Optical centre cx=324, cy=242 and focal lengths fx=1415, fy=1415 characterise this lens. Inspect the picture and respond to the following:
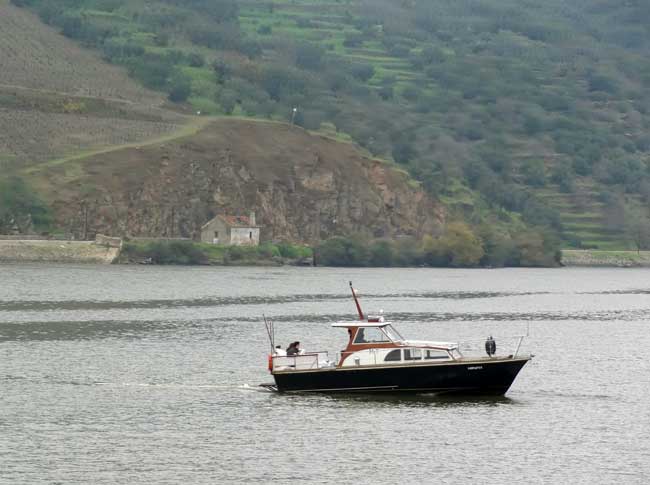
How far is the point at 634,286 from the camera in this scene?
169000 mm

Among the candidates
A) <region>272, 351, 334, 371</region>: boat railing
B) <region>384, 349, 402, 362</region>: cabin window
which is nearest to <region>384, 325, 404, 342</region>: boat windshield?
<region>384, 349, 402, 362</region>: cabin window

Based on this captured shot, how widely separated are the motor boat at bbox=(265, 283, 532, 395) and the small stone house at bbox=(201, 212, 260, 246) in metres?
125

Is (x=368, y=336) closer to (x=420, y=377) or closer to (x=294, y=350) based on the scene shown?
(x=420, y=377)

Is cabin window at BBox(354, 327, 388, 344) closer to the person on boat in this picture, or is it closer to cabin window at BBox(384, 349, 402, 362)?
cabin window at BBox(384, 349, 402, 362)

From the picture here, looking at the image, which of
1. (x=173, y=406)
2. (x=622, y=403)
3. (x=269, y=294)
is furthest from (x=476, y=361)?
(x=269, y=294)

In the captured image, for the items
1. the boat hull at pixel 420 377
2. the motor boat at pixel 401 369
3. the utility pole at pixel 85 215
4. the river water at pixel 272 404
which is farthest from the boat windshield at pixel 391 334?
the utility pole at pixel 85 215

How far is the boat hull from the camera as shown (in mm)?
62469

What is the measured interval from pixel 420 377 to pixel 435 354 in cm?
122

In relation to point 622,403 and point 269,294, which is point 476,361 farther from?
point 269,294

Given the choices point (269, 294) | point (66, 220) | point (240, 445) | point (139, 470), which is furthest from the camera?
point (66, 220)

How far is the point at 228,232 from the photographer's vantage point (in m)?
188

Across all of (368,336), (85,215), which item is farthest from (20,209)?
(368,336)

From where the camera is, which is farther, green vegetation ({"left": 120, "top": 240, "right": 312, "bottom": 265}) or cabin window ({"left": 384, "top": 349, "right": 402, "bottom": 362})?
green vegetation ({"left": 120, "top": 240, "right": 312, "bottom": 265})

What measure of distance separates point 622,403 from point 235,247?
123 meters
